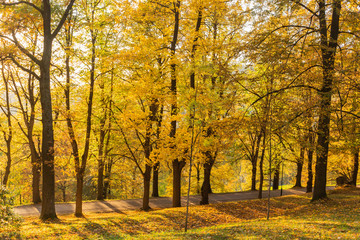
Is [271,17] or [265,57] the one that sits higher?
[271,17]

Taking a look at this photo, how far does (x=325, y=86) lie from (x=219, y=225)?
7347mm

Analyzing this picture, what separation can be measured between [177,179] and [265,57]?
809 cm

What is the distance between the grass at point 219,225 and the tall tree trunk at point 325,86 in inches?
52.6

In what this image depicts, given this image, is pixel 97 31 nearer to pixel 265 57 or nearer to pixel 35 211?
pixel 265 57

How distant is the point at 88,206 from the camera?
1920 cm

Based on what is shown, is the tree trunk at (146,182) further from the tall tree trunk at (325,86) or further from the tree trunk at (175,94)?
the tall tree trunk at (325,86)

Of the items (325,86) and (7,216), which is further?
(325,86)

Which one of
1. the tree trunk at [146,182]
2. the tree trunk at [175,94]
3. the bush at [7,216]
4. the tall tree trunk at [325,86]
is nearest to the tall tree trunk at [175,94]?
the tree trunk at [175,94]

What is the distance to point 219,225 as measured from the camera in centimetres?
1113

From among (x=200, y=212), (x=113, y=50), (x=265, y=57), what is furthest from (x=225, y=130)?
(x=113, y=50)

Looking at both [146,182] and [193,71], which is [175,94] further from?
[146,182]

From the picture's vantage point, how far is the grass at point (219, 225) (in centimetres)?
756

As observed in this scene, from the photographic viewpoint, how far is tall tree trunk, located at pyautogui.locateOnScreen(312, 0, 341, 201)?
36.1 feet

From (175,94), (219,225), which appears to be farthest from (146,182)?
(219,225)
